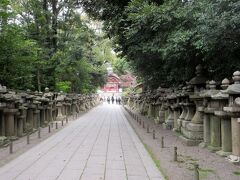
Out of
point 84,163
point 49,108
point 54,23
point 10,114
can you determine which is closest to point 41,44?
point 54,23

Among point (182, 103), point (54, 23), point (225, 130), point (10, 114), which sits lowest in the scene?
point (225, 130)

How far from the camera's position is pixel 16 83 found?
24.0 meters

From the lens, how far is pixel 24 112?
17500 millimetres

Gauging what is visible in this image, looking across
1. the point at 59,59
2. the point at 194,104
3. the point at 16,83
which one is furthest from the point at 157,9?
the point at 59,59

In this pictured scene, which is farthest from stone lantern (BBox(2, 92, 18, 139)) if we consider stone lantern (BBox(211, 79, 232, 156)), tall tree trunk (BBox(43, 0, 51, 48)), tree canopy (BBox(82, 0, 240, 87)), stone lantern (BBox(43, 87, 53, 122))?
tall tree trunk (BBox(43, 0, 51, 48))

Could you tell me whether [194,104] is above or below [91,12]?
below

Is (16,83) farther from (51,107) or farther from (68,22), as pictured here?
(68,22)

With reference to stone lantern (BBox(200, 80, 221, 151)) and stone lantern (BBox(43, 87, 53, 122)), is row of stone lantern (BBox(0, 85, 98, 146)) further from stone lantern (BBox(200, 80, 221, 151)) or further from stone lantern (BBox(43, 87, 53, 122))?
stone lantern (BBox(200, 80, 221, 151))

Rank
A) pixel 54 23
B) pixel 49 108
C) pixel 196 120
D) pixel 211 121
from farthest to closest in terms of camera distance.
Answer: pixel 54 23, pixel 49 108, pixel 196 120, pixel 211 121

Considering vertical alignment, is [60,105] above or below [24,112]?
above

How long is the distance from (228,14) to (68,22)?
2553 centimetres

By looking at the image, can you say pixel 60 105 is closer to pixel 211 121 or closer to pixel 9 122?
pixel 9 122

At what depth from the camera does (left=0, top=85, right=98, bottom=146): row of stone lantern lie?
14.4 metres

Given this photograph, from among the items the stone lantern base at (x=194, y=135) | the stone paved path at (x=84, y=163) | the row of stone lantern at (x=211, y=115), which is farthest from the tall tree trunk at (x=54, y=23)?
the stone lantern base at (x=194, y=135)
